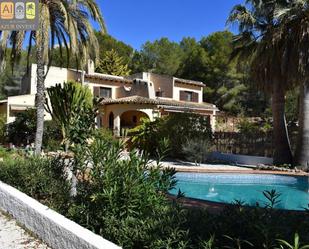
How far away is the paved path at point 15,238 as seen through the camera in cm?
559

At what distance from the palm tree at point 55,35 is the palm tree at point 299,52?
8.30 m

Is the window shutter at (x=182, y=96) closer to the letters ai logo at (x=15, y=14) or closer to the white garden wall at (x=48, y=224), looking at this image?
the letters ai logo at (x=15, y=14)

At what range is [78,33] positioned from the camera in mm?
15750

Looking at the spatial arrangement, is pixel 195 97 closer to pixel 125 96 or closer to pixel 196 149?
pixel 125 96

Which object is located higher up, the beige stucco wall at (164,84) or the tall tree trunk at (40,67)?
the beige stucco wall at (164,84)

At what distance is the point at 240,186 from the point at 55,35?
1015cm

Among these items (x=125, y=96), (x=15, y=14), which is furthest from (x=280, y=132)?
(x=125, y=96)

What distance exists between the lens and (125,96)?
3675cm

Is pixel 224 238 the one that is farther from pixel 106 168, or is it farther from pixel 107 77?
pixel 107 77

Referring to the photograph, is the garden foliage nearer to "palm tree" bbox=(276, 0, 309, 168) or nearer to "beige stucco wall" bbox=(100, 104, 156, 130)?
"palm tree" bbox=(276, 0, 309, 168)

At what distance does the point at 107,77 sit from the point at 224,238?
33.2m

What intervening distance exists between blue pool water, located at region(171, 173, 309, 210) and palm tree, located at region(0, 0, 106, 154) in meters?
6.10

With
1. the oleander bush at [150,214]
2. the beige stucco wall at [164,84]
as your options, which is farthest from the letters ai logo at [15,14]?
the beige stucco wall at [164,84]

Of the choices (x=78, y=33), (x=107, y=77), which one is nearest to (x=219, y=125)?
(x=107, y=77)
